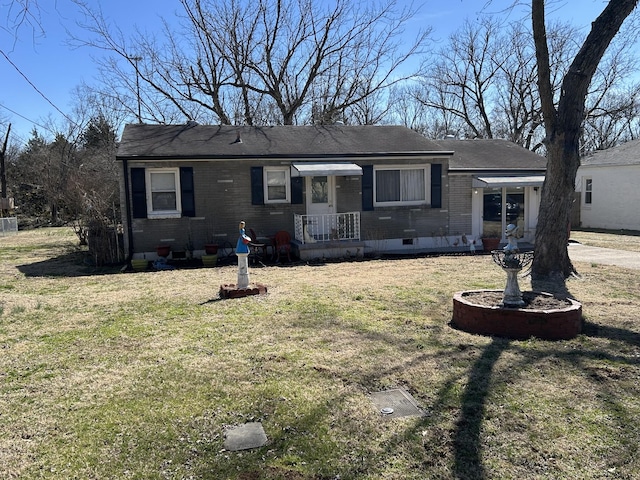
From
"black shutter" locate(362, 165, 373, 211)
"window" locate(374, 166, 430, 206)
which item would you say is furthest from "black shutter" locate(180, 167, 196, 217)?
"window" locate(374, 166, 430, 206)

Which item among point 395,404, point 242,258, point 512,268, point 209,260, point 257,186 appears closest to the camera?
point 395,404

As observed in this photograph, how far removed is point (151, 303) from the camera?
7684 mm

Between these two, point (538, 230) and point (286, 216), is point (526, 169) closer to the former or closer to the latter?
point (538, 230)

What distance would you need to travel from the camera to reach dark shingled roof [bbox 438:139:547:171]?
15.3m

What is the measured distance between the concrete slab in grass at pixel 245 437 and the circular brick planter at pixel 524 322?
3.25 meters

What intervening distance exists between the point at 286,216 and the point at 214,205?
199cm

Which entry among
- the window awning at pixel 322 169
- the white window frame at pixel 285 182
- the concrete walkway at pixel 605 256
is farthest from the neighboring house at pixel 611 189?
the white window frame at pixel 285 182

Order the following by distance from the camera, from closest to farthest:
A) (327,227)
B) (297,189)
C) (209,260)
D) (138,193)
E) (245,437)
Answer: (245,437) → (209,260) → (138,193) → (297,189) → (327,227)

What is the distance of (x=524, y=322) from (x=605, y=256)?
28.6 feet

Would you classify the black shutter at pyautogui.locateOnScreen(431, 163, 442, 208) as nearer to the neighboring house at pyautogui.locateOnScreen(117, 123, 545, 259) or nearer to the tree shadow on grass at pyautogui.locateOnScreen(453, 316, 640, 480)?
the neighboring house at pyautogui.locateOnScreen(117, 123, 545, 259)

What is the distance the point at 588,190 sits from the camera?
22.3m

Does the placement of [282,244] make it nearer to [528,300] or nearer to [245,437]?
[528,300]

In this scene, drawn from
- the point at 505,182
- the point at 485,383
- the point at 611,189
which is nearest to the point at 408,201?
the point at 505,182

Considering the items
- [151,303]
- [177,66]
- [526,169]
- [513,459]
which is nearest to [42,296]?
[151,303]
